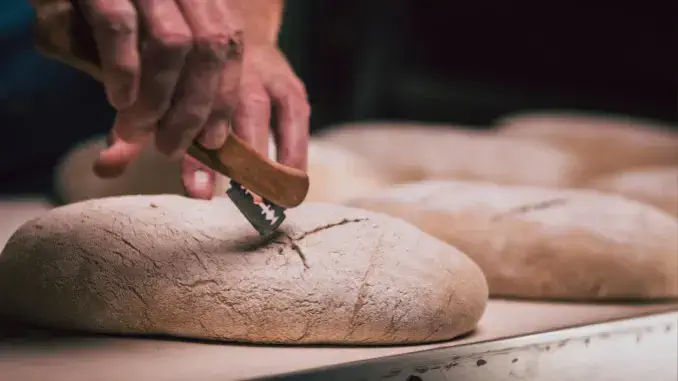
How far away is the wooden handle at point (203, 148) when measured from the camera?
0.85 metres

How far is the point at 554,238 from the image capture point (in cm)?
137

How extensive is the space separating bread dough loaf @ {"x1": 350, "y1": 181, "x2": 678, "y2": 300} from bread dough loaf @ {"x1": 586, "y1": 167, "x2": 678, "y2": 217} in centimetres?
30

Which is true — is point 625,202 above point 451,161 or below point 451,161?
above

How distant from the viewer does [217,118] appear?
930mm

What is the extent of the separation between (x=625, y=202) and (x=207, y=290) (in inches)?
31.5

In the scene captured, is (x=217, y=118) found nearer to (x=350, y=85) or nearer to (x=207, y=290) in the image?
(x=207, y=290)

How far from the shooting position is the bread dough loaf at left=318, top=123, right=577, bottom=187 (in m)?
2.19

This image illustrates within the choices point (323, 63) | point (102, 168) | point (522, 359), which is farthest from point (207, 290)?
point (323, 63)

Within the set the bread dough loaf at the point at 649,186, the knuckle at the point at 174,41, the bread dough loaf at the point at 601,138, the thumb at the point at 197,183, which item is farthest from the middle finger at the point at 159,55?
the bread dough loaf at the point at 601,138

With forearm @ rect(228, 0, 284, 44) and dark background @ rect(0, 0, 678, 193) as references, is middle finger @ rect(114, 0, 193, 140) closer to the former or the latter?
forearm @ rect(228, 0, 284, 44)

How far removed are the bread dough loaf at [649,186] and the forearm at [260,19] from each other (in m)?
0.84

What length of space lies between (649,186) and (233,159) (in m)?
1.17

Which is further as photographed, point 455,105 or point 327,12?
point 455,105

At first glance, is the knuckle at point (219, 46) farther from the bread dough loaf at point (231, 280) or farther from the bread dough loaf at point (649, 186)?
the bread dough loaf at point (649, 186)
